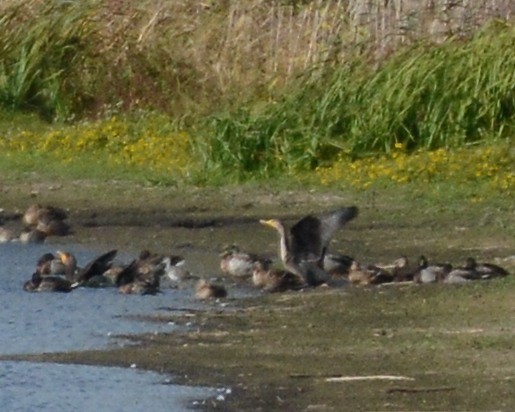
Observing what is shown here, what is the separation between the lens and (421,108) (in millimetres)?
14516

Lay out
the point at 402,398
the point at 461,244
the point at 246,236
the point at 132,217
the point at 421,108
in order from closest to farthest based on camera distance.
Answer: the point at 402,398, the point at 461,244, the point at 246,236, the point at 132,217, the point at 421,108

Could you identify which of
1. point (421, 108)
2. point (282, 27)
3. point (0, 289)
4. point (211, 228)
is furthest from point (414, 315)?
point (282, 27)

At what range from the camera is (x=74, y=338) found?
912cm

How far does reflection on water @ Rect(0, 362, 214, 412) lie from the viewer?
24.7 ft

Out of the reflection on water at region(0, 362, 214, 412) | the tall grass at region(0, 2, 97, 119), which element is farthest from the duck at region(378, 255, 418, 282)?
the tall grass at region(0, 2, 97, 119)

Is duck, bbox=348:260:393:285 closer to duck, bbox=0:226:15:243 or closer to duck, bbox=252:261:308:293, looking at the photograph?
duck, bbox=252:261:308:293

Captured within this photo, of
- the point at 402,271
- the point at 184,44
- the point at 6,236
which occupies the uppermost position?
the point at 402,271

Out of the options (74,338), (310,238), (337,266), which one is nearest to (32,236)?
(310,238)

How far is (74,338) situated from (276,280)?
1573 millimetres

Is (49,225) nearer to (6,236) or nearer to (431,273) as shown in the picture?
(6,236)

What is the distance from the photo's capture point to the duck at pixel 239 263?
10648mm

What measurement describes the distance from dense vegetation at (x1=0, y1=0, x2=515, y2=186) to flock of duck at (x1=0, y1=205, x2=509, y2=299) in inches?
112

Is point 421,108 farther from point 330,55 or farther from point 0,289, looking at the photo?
point 0,289

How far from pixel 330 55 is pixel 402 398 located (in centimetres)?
869
